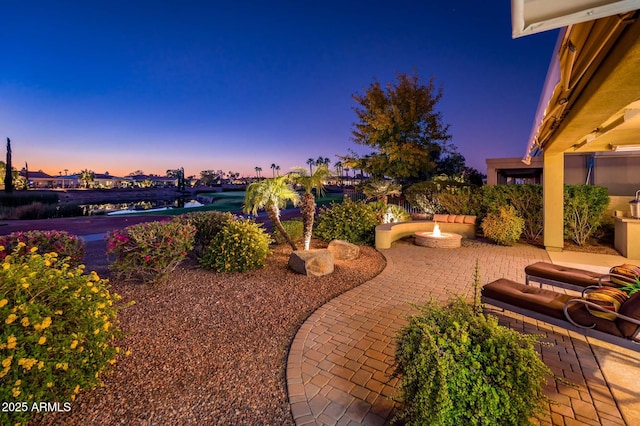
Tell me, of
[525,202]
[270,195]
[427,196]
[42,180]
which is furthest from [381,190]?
[42,180]

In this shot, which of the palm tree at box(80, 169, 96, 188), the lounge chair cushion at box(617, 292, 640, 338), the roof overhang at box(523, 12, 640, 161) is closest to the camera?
the roof overhang at box(523, 12, 640, 161)

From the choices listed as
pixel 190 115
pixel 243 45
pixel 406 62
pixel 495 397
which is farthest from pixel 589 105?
pixel 190 115

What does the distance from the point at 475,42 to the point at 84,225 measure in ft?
80.7

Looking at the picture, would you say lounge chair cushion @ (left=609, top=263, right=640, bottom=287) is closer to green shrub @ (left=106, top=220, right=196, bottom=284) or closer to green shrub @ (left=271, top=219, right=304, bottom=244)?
green shrub @ (left=106, top=220, right=196, bottom=284)

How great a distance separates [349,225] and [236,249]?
14.0ft

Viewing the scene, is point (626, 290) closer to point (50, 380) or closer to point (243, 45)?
point (50, 380)

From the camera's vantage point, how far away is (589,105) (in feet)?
11.7

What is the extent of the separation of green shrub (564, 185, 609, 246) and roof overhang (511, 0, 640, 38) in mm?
9263

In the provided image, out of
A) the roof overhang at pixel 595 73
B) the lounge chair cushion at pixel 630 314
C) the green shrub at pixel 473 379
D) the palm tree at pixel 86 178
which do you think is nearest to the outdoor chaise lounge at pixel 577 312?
the lounge chair cushion at pixel 630 314

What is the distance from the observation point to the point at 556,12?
1.55m

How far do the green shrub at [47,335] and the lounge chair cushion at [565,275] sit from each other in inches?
223

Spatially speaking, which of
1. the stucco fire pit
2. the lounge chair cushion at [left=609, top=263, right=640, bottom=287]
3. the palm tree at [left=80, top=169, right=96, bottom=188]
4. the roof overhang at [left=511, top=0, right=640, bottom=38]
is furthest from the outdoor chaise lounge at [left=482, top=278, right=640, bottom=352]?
the palm tree at [left=80, top=169, right=96, bottom=188]

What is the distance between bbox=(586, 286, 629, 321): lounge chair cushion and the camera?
279 centimetres

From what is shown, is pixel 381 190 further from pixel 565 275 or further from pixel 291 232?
pixel 565 275
